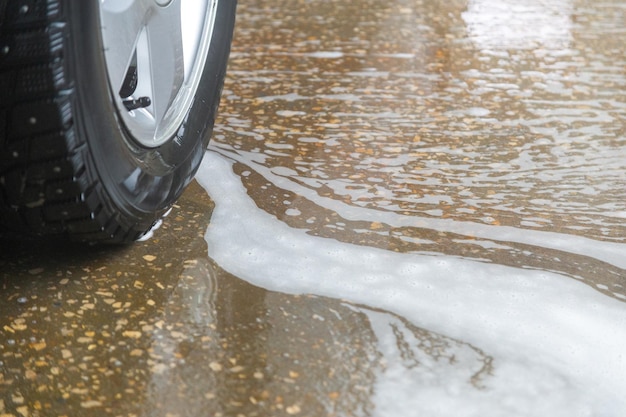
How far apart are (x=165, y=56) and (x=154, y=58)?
0.03 metres

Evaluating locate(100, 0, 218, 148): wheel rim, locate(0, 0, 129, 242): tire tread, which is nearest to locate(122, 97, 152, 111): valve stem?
locate(100, 0, 218, 148): wheel rim

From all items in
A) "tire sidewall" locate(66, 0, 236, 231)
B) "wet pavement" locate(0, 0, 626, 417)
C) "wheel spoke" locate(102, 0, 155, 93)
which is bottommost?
"wet pavement" locate(0, 0, 626, 417)

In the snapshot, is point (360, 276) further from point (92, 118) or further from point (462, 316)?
point (92, 118)

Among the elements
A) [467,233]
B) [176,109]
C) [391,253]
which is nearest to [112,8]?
[176,109]

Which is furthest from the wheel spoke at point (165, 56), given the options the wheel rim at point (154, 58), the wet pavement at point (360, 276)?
the wet pavement at point (360, 276)

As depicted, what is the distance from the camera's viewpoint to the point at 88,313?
1418mm

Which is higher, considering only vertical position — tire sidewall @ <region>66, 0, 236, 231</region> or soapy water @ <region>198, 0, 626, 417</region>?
tire sidewall @ <region>66, 0, 236, 231</region>

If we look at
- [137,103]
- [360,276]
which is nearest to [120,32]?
[137,103]

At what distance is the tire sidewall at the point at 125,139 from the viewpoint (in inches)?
51.5

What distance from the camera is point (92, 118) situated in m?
1.34

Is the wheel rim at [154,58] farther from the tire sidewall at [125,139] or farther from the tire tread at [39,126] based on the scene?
the tire tread at [39,126]

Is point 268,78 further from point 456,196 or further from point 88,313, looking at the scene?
point 88,313

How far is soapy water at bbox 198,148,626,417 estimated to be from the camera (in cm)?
121

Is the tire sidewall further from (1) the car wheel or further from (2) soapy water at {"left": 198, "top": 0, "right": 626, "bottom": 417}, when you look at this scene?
(2) soapy water at {"left": 198, "top": 0, "right": 626, "bottom": 417}
